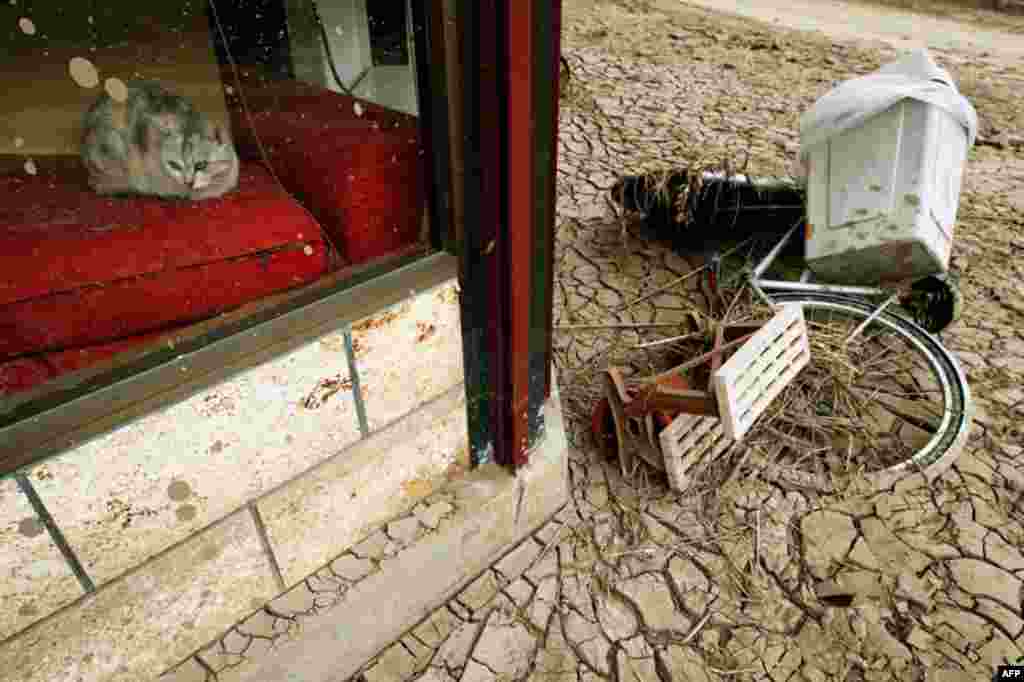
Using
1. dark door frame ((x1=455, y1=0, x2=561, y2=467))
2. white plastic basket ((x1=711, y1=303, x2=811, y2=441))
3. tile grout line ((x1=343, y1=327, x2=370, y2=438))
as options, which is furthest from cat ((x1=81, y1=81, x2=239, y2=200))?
white plastic basket ((x1=711, y1=303, x2=811, y2=441))

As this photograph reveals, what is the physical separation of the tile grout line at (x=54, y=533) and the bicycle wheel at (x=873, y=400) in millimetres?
2270

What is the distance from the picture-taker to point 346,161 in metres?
1.45

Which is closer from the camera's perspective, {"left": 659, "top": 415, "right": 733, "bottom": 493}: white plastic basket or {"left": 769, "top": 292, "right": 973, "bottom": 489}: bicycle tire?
{"left": 659, "top": 415, "right": 733, "bottom": 493}: white plastic basket

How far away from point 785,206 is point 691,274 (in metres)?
0.66

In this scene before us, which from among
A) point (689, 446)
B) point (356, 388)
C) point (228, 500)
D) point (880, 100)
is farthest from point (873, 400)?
point (228, 500)

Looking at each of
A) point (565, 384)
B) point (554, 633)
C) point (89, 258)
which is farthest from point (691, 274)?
point (89, 258)

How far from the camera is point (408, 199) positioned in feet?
4.96

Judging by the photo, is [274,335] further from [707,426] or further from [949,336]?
[949,336]

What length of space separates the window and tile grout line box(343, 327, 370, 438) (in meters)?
0.12

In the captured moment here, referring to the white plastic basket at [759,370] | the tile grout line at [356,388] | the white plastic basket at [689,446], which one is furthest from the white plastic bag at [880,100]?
the tile grout line at [356,388]

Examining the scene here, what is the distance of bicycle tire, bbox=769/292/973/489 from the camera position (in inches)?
93.5

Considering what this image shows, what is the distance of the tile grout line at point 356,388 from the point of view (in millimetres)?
1435

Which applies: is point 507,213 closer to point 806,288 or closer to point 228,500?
point 228,500

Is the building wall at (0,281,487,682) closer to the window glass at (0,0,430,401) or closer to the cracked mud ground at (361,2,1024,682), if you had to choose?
the window glass at (0,0,430,401)
